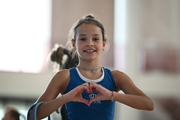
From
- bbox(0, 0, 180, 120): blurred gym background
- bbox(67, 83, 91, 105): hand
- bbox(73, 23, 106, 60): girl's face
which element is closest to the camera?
bbox(67, 83, 91, 105): hand

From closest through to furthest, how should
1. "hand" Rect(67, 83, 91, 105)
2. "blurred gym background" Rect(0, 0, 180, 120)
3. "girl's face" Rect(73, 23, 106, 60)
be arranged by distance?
"hand" Rect(67, 83, 91, 105), "girl's face" Rect(73, 23, 106, 60), "blurred gym background" Rect(0, 0, 180, 120)

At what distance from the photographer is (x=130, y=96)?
0.92m

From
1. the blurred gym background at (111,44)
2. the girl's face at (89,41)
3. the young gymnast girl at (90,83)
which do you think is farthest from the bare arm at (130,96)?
the blurred gym background at (111,44)

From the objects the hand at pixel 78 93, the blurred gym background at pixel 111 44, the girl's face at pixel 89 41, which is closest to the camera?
the hand at pixel 78 93

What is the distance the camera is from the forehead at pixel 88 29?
0.98 m

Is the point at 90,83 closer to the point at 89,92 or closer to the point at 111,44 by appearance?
the point at 89,92

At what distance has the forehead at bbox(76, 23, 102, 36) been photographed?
38.4 inches

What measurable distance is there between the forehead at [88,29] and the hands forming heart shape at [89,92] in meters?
0.18

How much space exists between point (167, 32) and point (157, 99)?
0.52 m

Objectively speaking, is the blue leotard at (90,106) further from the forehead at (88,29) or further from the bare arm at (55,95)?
the forehead at (88,29)

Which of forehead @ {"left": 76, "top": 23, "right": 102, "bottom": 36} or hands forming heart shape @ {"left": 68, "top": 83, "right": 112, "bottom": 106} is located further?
forehead @ {"left": 76, "top": 23, "right": 102, "bottom": 36}

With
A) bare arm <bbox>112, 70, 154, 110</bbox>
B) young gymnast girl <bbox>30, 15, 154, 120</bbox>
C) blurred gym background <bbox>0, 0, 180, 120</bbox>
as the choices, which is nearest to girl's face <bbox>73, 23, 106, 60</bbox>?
young gymnast girl <bbox>30, 15, 154, 120</bbox>

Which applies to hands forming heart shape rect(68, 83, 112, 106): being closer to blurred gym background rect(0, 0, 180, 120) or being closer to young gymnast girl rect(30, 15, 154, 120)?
young gymnast girl rect(30, 15, 154, 120)

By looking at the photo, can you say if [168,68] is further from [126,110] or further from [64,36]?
[64,36]
